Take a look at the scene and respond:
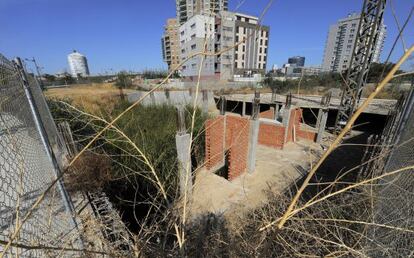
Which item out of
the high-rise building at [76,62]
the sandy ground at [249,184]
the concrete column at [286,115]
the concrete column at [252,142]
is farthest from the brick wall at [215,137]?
the high-rise building at [76,62]

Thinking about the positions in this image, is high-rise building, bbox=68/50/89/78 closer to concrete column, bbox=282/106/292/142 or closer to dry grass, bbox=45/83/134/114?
dry grass, bbox=45/83/134/114

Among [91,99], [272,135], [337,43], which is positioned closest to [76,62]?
[91,99]

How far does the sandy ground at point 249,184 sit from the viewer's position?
203 inches

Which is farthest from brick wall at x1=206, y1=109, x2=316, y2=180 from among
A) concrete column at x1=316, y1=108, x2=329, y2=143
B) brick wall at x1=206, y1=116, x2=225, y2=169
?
Answer: concrete column at x1=316, y1=108, x2=329, y2=143

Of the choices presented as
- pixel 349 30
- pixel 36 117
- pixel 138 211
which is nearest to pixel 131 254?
pixel 36 117

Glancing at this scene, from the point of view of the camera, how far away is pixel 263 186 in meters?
6.12

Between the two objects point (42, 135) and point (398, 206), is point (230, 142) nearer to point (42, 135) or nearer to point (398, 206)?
point (398, 206)

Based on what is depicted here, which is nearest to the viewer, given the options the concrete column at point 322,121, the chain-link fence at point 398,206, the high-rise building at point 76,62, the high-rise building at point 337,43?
the chain-link fence at point 398,206

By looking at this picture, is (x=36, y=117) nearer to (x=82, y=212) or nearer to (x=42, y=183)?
(x=42, y=183)

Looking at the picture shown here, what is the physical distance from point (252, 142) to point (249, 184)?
1.37 metres

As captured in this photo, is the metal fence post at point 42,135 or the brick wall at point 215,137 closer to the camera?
the metal fence post at point 42,135

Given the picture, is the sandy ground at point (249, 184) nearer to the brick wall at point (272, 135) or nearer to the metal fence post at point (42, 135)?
the brick wall at point (272, 135)

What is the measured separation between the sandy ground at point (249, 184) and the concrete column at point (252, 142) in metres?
0.33

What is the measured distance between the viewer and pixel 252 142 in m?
6.38
